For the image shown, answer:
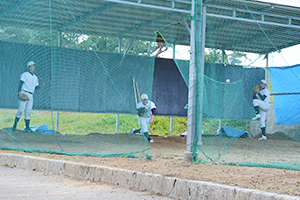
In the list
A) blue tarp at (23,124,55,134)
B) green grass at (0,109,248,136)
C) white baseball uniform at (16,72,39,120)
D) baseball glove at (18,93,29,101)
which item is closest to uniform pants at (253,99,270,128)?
green grass at (0,109,248,136)

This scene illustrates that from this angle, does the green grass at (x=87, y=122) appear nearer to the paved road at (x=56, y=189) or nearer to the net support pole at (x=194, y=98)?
the net support pole at (x=194, y=98)

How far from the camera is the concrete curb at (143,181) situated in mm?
4508

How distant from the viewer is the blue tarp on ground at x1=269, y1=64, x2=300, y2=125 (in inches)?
408

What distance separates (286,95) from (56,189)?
7474 millimetres

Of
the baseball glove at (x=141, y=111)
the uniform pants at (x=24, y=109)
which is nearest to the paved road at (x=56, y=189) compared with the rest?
the baseball glove at (x=141, y=111)

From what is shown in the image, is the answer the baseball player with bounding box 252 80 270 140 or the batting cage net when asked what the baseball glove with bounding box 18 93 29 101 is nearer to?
the batting cage net

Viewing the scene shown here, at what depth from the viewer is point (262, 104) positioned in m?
14.7

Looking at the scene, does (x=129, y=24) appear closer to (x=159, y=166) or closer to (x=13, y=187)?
(x=159, y=166)

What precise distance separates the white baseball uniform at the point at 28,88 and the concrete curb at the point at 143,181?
8.42 feet

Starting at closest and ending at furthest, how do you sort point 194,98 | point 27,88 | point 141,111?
point 194,98, point 141,111, point 27,88

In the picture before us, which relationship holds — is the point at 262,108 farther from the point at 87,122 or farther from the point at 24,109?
the point at 24,109

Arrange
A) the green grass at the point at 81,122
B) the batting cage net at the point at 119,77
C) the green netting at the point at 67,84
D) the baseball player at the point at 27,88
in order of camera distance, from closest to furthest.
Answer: the batting cage net at the point at 119,77
the green grass at the point at 81,122
the green netting at the point at 67,84
the baseball player at the point at 27,88

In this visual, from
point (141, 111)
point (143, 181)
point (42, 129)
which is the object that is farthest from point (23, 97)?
point (143, 181)

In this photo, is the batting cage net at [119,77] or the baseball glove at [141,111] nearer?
the batting cage net at [119,77]
